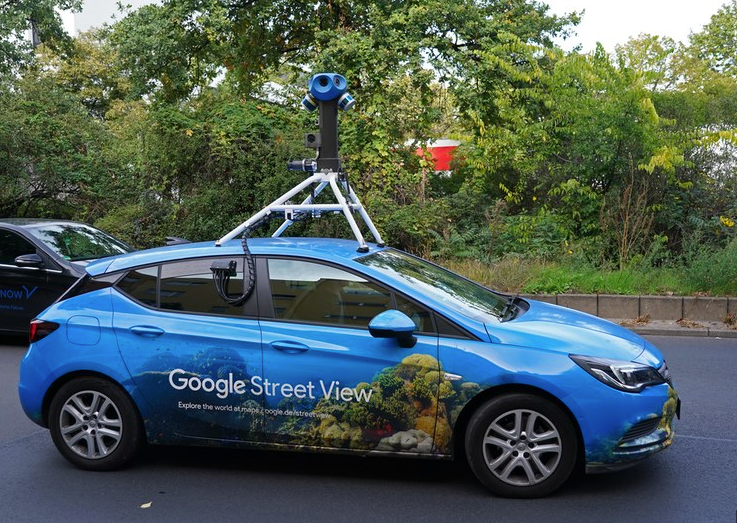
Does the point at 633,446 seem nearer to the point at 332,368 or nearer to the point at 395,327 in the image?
the point at 395,327

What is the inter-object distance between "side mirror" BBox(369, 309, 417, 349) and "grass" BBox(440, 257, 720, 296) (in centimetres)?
746

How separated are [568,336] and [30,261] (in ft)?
23.5

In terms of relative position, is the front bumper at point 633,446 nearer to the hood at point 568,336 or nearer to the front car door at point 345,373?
the hood at point 568,336

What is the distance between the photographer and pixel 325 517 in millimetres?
4621

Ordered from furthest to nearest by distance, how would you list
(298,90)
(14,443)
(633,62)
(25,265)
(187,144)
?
(298,90), (187,144), (633,62), (25,265), (14,443)

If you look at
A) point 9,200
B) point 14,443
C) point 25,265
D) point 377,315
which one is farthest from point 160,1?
point 377,315

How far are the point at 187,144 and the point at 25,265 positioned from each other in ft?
20.1

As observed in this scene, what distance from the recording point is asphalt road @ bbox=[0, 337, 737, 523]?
4.64 meters

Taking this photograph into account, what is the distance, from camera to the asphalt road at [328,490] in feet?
15.2

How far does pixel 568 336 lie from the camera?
5020 millimetres

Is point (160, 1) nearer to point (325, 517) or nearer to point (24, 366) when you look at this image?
point (24, 366)

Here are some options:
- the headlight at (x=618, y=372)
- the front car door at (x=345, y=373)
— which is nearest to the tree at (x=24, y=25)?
the front car door at (x=345, y=373)

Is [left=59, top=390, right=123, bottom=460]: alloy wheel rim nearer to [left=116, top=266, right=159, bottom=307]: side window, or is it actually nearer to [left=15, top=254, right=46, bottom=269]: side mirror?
[left=116, top=266, right=159, bottom=307]: side window

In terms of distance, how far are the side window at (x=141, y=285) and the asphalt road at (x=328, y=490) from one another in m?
1.13
